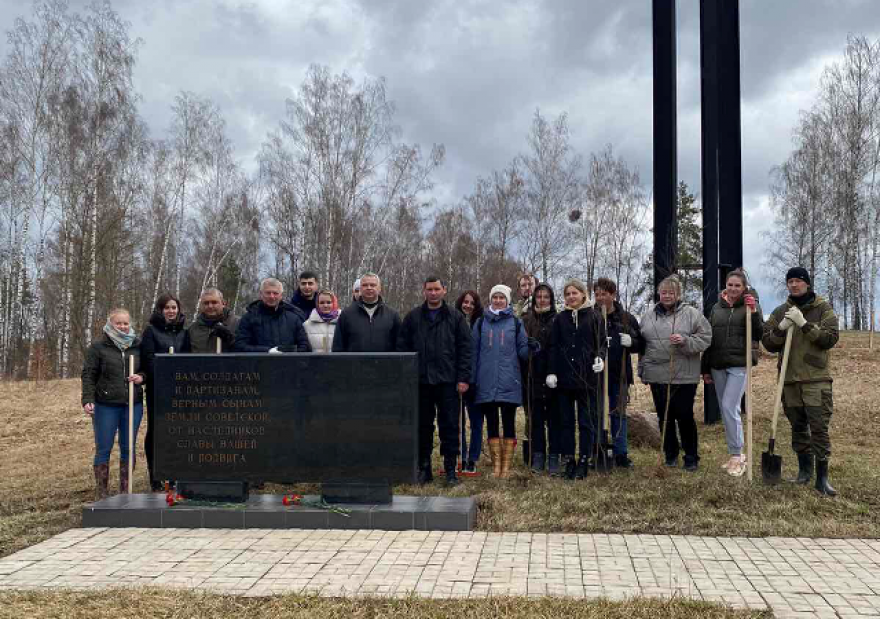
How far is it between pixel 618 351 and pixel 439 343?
1806 mm

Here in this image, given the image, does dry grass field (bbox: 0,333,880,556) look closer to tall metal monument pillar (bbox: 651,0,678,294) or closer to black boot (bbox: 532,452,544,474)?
black boot (bbox: 532,452,544,474)

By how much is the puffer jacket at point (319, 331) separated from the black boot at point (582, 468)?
8.73 ft

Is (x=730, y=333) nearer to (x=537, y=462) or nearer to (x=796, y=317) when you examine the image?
(x=796, y=317)

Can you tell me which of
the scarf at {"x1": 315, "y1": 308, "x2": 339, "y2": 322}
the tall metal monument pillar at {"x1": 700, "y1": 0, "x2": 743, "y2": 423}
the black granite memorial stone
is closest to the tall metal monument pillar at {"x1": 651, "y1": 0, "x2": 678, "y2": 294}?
the tall metal monument pillar at {"x1": 700, "y1": 0, "x2": 743, "y2": 423}

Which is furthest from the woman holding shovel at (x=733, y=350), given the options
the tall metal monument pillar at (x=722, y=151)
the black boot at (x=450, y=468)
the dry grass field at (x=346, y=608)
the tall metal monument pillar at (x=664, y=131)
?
the dry grass field at (x=346, y=608)

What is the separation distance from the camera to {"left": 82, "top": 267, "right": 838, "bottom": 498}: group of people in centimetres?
715

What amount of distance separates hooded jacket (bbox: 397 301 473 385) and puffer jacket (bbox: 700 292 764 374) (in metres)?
2.42

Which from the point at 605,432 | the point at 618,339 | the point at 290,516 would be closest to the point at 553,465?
the point at 605,432

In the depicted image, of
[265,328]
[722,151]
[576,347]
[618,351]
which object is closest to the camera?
[265,328]

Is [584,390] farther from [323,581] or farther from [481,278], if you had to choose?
[481,278]

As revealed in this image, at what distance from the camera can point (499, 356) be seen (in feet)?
25.3

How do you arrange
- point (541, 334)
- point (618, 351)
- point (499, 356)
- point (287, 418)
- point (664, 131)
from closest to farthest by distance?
1. point (287, 418)
2. point (499, 356)
3. point (618, 351)
4. point (541, 334)
5. point (664, 131)

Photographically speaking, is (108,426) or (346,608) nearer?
(346,608)

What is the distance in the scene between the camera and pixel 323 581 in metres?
4.67
